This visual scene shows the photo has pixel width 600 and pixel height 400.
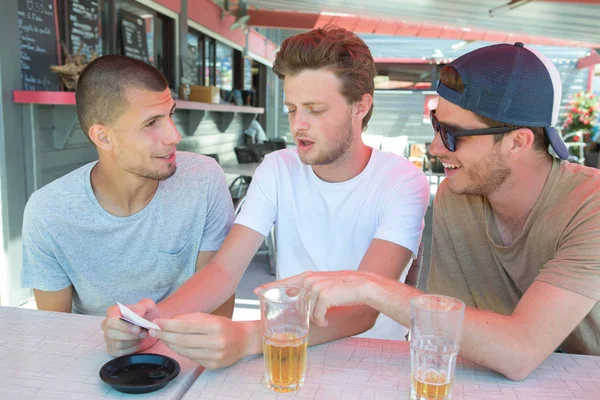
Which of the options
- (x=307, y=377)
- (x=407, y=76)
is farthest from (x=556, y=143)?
(x=407, y=76)

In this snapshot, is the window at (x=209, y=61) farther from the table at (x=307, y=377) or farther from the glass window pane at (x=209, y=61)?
the table at (x=307, y=377)

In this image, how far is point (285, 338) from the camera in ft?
3.63

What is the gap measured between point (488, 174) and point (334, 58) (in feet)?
2.25

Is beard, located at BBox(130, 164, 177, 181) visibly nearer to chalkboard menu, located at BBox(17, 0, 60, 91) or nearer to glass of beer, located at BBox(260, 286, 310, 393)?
glass of beer, located at BBox(260, 286, 310, 393)

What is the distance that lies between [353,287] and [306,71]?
0.92 metres

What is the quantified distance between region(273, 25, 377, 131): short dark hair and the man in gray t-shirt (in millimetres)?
510

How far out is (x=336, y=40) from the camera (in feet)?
6.35

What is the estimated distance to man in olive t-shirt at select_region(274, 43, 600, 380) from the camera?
1.23 meters

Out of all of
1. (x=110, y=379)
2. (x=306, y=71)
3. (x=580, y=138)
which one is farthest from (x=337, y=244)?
(x=580, y=138)

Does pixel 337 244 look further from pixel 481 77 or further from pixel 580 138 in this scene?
pixel 580 138

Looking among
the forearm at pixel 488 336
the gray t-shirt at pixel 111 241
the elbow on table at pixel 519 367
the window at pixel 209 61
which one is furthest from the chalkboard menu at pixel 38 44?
the window at pixel 209 61

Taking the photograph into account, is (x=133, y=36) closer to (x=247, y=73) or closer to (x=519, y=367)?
(x=519, y=367)

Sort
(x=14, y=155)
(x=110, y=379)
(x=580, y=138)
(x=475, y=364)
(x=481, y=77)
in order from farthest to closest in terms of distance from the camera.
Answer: (x=580, y=138), (x=14, y=155), (x=481, y=77), (x=475, y=364), (x=110, y=379)

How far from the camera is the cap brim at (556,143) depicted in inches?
60.3
